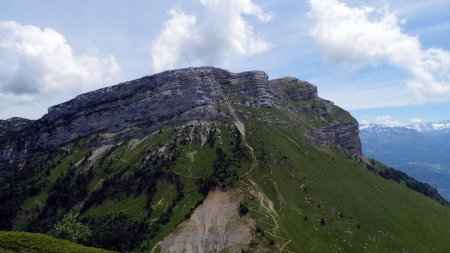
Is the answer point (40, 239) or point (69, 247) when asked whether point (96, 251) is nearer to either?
point (69, 247)

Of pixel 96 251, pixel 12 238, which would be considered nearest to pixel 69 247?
pixel 96 251

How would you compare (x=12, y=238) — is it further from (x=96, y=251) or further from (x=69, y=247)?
(x=96, y=251)

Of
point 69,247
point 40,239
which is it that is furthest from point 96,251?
point 40,239

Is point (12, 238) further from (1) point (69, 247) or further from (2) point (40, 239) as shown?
(1) point (69, 247)

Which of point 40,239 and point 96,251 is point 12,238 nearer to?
point 40,239

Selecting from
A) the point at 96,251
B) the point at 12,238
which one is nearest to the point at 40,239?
the point at 12,238
